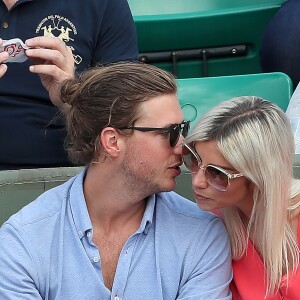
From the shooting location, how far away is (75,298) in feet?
5.60

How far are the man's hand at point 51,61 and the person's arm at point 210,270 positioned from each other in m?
0.55

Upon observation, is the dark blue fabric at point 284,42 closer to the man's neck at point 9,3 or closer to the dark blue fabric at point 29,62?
the dark blue fabric at point 29,62

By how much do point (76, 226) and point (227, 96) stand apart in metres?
1.20

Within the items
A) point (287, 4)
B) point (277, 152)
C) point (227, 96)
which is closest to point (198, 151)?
point (277, 152)

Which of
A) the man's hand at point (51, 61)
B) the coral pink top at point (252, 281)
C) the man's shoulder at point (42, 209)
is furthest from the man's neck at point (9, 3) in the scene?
the coral pink top at point (252, 281)

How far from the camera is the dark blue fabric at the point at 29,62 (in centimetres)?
227

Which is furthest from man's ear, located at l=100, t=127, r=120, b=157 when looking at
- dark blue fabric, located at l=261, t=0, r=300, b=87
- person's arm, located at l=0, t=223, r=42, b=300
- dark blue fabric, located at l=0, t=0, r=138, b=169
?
dark blue fabric, located at l=261, t=0, r=300, b=87

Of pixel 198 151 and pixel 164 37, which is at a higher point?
pixel 198 151

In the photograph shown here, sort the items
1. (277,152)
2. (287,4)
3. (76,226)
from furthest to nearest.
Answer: (287,4) < (76,226) < (277,152)

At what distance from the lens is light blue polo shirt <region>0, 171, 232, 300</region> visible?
5.58 ft

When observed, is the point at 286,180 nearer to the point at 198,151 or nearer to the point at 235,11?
the point at 198,151

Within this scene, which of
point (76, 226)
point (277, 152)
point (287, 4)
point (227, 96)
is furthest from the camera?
point (287, 4)

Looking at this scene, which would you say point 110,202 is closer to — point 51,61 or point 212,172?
point 212,172

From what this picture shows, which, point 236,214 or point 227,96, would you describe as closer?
point 236,214
